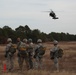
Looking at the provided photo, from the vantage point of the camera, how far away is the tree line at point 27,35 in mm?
104000

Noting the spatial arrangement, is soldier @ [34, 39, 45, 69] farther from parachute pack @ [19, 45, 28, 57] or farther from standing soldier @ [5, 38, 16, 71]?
standing soldier @ [5, 38, 16, 71]

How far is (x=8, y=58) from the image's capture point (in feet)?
65.7

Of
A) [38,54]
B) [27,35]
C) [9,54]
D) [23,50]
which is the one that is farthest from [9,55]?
[27,35]

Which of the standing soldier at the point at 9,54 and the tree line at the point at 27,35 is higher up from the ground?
the tree line at the point at 27,35

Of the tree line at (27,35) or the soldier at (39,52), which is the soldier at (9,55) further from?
the tree line at (27,35)

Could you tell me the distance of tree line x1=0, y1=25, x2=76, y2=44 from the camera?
104 metres

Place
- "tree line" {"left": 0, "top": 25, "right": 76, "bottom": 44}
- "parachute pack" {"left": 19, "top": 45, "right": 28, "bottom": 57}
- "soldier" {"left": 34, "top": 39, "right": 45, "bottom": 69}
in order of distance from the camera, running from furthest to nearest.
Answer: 1. "tree line" {"left": 0, "top": 25, "right": 76, "bottom": 44}
2. "soldier" {"left": 34, "top": 39, "right": 45, "bottom": 69}
3. "parachute pack" {"left": 19, "top": 45, "right": 28, "bottom": 57}

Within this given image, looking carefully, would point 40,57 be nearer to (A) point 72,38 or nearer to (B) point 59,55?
(B) point 59,55

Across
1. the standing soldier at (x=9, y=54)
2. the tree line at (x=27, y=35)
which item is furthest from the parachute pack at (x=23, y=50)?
the tree line at (x=27, y=35)

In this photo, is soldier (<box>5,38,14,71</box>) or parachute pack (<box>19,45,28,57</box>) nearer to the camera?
parachute pack (<box>19,45,28,57</box>)

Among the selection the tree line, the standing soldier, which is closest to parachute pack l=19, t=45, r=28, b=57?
the standing soldier

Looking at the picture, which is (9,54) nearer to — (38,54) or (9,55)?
(9,55)

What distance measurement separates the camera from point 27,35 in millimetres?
117812

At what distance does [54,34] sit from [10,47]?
457ft
